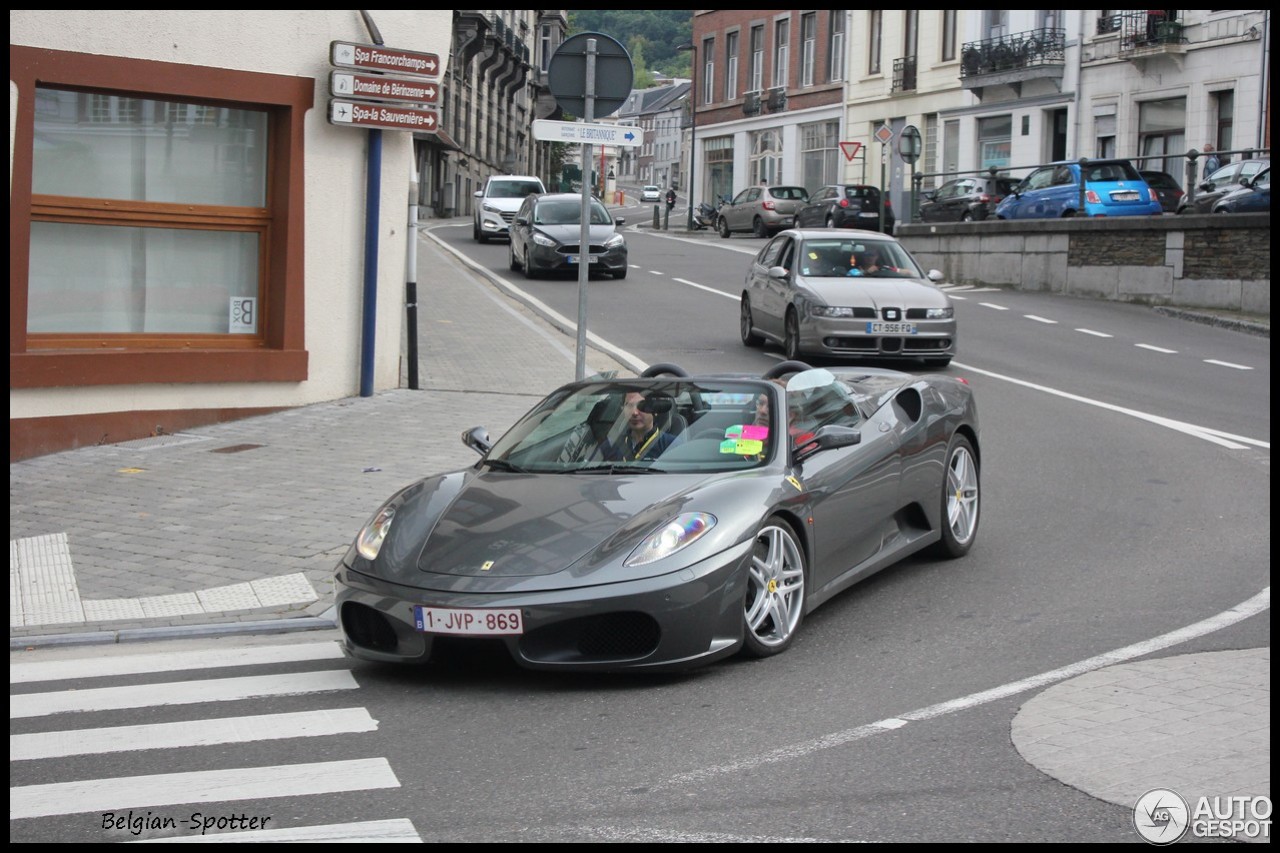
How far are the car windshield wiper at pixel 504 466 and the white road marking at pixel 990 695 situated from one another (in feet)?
7.41

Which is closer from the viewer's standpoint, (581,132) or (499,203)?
(581,132)

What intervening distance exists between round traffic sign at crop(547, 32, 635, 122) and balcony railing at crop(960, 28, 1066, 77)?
35.5 meters

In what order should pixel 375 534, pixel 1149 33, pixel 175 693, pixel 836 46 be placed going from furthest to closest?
pixel 836 46
pixel 1149 33
pixel 375 534
pixel 175 693

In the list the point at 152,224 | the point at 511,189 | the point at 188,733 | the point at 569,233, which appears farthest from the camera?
the point at 511,189

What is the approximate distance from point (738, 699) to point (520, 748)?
0.97 metres

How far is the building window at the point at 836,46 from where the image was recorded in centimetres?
5688

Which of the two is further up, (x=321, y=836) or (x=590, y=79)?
(x=590, y=79)

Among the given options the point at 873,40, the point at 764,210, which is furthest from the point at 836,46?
the point at 764,210

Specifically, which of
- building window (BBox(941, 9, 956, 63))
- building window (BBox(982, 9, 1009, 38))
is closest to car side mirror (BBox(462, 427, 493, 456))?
building window (BBox(982, 9, 1009, 38))

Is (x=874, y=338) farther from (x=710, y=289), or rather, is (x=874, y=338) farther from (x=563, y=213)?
(x=563, y=213)

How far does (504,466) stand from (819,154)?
2124 inches

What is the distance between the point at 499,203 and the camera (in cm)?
3912

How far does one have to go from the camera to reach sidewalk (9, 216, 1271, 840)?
4875mm

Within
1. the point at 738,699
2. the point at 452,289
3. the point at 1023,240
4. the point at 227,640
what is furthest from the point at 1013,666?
the point at 1023,240
